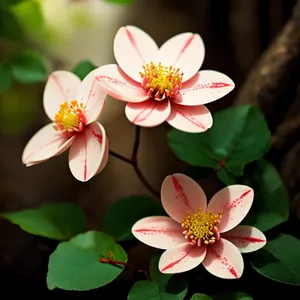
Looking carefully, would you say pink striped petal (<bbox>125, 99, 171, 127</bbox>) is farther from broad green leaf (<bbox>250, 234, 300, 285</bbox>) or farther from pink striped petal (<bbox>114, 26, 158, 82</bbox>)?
broad green leaf (<bbox>250, 234, 300, 285</bbox>)

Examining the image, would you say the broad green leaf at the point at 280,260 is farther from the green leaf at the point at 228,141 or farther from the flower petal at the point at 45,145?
the flower petal at the point at 45,145

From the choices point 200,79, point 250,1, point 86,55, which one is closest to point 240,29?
point 250,1

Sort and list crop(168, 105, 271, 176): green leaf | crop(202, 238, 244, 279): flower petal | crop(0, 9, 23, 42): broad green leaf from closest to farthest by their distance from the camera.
A: 1. crop(202, 238, 244, 279): flower petal
2. crop(168, 105, 271, 176): green leaf
3. crop(0, 9, 23, 42): broad green leaf

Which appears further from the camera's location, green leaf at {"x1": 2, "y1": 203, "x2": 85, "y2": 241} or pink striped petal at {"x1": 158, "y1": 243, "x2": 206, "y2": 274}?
green leaf at {"x1": 2, "y1": 203, "x2": 85, "y2": 241}

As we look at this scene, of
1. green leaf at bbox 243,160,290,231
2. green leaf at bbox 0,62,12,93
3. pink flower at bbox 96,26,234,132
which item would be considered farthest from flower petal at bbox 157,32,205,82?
green leaf at bbox 0,62,12,93

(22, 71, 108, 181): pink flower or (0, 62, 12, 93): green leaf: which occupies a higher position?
(22, 71, 108, 181): pink flower

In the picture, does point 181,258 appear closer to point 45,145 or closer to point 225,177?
point 225,177

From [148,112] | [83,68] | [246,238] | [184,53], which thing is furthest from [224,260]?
[83,68]

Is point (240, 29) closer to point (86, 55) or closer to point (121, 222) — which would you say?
point (86, 55)
